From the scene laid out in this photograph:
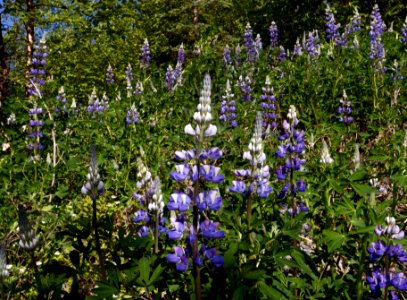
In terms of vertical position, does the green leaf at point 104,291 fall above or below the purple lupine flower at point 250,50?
below

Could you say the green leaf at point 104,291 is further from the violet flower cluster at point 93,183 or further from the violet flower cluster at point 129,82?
the violet flower cluster at point 129,82

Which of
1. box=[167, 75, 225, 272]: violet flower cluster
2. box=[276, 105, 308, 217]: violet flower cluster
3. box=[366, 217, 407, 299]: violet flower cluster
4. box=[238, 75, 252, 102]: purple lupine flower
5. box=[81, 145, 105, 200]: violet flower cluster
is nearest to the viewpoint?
box=[167, 75, 225, 272]: violet flower cluster

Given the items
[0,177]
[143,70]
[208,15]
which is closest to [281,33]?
[208,15]

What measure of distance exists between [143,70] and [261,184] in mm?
5825

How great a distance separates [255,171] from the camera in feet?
6.98

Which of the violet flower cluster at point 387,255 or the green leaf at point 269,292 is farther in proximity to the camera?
the violet flower cluster at point 387,255

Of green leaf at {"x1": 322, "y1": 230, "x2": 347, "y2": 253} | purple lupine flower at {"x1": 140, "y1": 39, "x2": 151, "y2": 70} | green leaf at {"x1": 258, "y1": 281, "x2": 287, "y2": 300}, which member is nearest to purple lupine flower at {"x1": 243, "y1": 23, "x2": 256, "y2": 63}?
purple lupine flower at {"x1": 140, "y1": 39, "x2": 151, "y2": 70}

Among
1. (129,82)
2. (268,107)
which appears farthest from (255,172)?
(129,82)

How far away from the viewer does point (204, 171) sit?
161cm

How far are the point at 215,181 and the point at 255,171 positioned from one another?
571 millimetres

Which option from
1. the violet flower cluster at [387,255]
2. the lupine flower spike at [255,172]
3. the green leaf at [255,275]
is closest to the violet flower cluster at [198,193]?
the green leaf at [255,275]

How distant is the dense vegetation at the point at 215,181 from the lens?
5.82 ft

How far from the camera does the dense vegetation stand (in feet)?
5.82

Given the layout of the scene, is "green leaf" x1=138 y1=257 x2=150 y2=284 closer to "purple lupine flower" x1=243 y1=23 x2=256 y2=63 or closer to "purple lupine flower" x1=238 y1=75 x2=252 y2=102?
"purple lupine flower" x1=238 y1=75 x2=252 y2=102
